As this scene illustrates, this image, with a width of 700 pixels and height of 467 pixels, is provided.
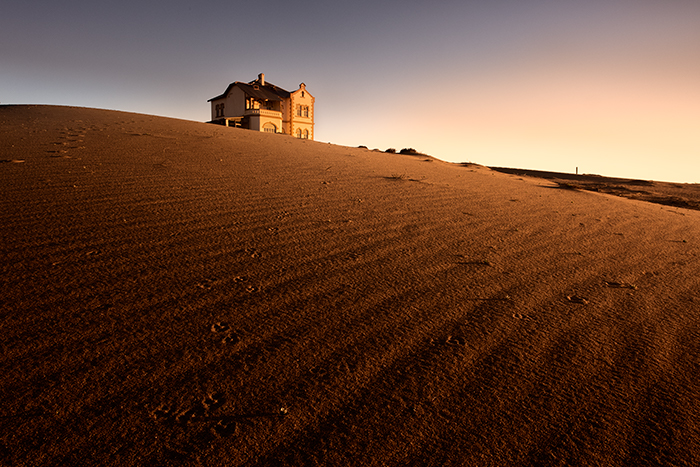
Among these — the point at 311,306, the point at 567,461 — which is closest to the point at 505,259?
the point at 311,306

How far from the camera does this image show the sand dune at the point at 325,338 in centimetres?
157

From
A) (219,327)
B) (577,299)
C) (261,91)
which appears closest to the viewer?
(219,327)

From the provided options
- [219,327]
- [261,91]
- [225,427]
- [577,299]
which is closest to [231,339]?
[219,327]

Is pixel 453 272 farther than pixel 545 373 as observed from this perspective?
Yes

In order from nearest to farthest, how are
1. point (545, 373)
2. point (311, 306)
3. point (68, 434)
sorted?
1. point (68, 434)
2. point (545, 373)
3. point (311, 306)

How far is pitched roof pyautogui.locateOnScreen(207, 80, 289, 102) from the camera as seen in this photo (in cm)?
3383

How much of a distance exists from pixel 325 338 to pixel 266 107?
37672 millimetres

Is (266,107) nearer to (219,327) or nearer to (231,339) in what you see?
(219,327)

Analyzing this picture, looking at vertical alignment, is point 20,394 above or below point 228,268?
below

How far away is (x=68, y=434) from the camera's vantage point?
1511mm

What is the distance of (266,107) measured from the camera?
36.7 meters

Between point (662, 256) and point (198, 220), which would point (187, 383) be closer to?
point (198, 220)

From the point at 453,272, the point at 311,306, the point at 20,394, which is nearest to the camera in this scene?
the point at 20,394

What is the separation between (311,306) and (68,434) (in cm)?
141
